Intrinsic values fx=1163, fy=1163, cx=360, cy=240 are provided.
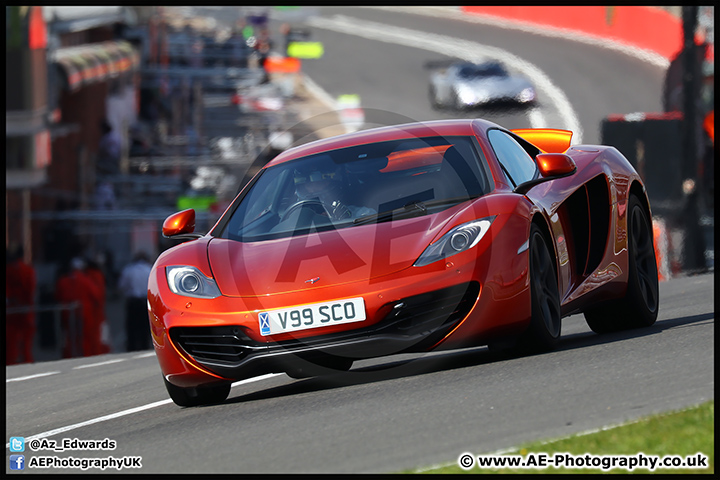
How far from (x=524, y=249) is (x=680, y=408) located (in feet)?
4.99

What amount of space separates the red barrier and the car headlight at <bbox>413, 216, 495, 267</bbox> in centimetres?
3881

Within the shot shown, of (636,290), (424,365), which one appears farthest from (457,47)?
(424,365)

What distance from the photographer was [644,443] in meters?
4.31

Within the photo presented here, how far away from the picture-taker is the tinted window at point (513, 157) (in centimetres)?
702

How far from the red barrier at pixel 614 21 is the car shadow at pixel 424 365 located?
122 feet

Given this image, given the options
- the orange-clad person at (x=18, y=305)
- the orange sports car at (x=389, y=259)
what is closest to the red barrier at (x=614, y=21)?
the orange-clad person at (x=18, y=305)

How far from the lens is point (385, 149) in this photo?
7.02 meters

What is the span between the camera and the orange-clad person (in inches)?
616

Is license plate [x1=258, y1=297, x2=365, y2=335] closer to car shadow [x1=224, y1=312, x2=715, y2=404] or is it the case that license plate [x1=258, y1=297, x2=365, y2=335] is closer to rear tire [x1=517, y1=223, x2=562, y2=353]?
car shadow [x1=224, y1=312, x2=715, y2=404]

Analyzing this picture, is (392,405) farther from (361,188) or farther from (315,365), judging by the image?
(361,188)

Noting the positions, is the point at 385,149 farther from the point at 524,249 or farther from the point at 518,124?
the point at 518,124

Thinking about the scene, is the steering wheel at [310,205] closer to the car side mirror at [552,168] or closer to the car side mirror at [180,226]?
the car side mirror at [180,226]

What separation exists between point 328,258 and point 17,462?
1831 millimetres
